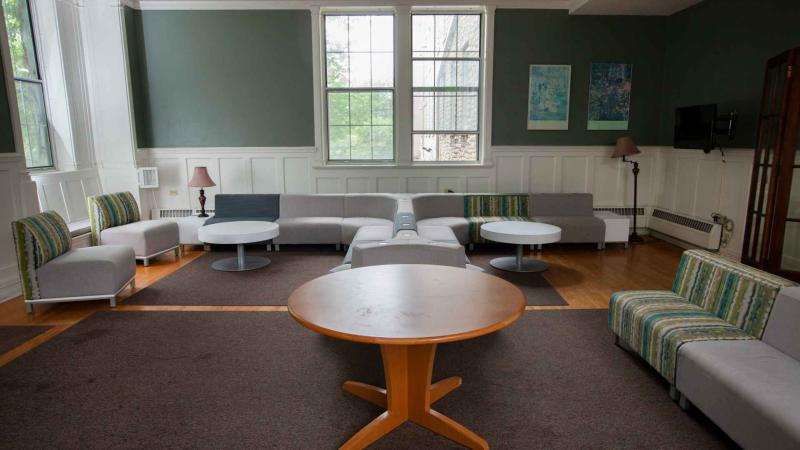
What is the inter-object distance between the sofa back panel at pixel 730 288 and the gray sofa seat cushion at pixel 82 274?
4.06 meters

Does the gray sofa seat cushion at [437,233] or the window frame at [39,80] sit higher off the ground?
the window frame at [39,80]

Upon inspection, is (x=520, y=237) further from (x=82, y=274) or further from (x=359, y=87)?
(x=82, y=274)

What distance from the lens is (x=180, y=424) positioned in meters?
2.29

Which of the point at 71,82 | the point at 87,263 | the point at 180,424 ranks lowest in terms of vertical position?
the point at 180,424

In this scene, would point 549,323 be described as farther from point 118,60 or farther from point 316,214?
point 118,60

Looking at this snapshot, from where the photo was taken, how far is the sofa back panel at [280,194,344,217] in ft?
20.0

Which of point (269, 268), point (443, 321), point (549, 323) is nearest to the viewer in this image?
point (443, 321)

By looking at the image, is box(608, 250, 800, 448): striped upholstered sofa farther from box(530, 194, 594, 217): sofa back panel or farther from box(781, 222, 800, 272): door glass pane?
box(530, 194, 594, 217): sofa back panel

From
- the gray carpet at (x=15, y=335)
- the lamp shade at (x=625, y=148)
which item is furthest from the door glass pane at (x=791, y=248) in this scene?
the gray carpet at (x=15, y=335)

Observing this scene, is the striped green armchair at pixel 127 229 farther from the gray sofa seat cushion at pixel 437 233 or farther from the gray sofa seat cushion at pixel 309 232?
the gray sofa seat cushion at pixel 437 233

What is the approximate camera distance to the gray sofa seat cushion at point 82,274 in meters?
3.73

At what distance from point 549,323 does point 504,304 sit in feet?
5.31

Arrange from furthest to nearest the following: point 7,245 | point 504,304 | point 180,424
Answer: point 7,245, point 180,424, point 504,304

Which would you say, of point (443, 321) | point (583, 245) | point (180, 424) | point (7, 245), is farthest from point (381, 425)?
point (583, 245)
